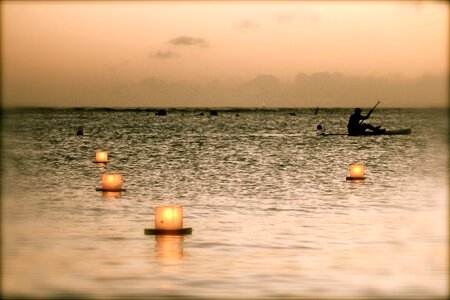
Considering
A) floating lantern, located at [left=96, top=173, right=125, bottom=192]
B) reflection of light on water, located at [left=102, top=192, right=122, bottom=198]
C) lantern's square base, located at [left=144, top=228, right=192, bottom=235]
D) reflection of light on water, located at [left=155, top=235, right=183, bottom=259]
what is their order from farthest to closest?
floating lantern, located at [left=96, top=173, right=125, bottom=192] < reflection of light on water, located at [left=102, top=192, right=122, bottom=198] < lantern's square base, located at [left=144, top=228, right=192, bottom=235] < reflection of light on water, located at [left=155, top=235, right=183, bottom=259]

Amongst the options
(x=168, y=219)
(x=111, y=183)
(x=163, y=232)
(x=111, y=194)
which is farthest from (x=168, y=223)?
(x=111, y=183)

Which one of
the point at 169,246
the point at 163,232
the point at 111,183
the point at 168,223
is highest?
the point at 111,183

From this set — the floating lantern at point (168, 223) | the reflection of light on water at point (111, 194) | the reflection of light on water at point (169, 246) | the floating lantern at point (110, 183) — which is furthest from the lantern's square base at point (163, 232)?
the floating lantern at point (110, 183)

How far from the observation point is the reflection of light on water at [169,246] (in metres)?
16.4

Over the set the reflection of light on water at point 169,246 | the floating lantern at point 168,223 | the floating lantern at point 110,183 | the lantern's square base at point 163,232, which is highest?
the floating lantern at point 110,183

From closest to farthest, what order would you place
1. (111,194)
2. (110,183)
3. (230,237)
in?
(230,237), (111,194), (110,183)

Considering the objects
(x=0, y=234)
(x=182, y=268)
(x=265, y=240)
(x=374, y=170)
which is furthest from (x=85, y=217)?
(x=374, y=170)

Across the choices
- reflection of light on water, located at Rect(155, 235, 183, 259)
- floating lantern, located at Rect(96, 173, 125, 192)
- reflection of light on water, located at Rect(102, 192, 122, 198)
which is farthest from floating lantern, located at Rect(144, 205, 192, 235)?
floating lantern, located at Rect(96, 173, 125, 192)

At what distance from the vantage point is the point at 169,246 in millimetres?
17500

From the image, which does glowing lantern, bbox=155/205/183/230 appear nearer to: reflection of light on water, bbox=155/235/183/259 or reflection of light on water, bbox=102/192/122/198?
reflection of light on water, bbox=155/235/183/259

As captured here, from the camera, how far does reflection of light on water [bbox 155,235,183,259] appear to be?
53.8 feet

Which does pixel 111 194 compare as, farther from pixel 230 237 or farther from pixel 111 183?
pixel 230 237

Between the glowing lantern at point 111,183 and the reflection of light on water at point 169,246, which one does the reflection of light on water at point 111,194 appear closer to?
the glowing lantern at point 111,183

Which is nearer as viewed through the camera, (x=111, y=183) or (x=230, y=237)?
(x=230, y=237)
